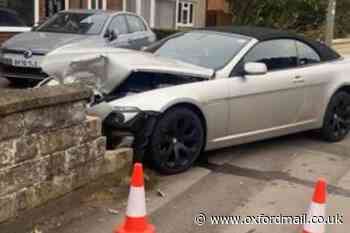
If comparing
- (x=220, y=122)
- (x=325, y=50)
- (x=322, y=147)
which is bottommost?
(x=322, y=147)

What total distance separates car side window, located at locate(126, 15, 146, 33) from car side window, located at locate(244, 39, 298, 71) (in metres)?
6.38

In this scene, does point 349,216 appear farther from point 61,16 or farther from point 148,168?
point 61,16

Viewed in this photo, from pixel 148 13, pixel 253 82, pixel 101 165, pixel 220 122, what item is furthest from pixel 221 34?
pixel 148 13

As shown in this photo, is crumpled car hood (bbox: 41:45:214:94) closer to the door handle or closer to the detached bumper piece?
the detached bumper piece

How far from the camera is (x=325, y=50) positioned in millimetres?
7898

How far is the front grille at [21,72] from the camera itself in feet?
33.3

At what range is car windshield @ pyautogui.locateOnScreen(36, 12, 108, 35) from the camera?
457 inches

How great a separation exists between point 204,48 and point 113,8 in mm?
13279

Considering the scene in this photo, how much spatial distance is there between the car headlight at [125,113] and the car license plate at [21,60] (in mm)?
4674

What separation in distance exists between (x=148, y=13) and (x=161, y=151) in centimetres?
1694

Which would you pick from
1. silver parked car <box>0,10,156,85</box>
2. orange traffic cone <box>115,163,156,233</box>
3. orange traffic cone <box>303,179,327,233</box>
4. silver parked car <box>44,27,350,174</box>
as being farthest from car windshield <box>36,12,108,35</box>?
orange traffic cone <box>303,179,327,233</box>

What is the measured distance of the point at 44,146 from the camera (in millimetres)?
4715

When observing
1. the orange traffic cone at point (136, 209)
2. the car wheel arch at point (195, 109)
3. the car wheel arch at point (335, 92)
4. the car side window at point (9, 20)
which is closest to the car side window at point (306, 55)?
the car wheel arch at point (335, 92)

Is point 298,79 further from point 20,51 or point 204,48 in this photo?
point 20,51
